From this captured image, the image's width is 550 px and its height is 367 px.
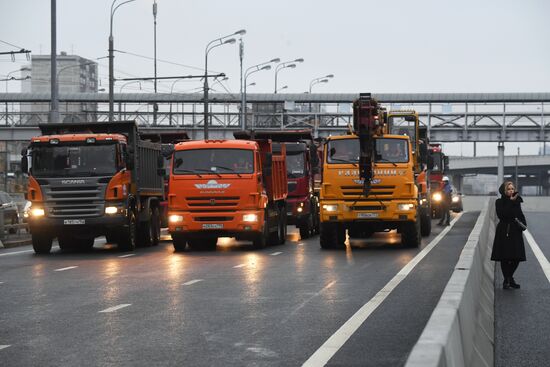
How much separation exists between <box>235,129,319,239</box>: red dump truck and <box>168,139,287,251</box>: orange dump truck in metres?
5.64

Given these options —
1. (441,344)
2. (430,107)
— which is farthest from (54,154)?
(430,107)

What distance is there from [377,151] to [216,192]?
152 inches

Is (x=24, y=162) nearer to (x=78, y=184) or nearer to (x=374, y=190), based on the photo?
(x=78, y=184)

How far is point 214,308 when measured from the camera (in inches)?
480

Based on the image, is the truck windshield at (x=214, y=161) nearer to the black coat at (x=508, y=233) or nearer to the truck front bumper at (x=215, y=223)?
the truck front bumper at (x=215, y=223)

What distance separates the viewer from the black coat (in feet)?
49.5

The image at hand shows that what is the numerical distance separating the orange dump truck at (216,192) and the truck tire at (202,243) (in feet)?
3.31

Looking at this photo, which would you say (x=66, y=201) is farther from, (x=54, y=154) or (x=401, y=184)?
(x=401, y=184)

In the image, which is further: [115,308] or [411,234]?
[411,234]

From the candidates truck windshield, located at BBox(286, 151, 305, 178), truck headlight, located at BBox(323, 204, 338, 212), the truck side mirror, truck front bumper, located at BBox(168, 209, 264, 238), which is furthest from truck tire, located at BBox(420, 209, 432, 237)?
the truck side mirror

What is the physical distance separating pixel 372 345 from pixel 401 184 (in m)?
15.2

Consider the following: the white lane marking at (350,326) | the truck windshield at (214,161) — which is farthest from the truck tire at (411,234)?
the white lane marking at (350,326)

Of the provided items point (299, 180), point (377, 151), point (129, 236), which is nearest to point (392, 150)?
point (377, 151)

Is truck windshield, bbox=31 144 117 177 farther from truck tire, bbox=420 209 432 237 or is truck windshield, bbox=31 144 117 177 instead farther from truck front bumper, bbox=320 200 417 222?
truck tire, bbox=420 209 432 237
